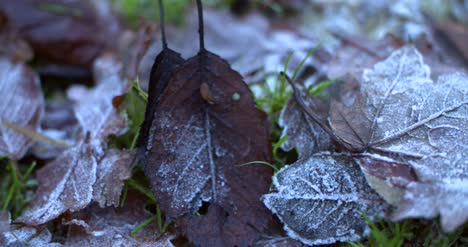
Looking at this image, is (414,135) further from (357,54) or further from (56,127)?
(56,127)

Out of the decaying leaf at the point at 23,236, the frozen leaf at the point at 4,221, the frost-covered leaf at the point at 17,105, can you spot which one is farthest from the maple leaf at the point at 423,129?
the frost-covered leaf at the point at 17,105

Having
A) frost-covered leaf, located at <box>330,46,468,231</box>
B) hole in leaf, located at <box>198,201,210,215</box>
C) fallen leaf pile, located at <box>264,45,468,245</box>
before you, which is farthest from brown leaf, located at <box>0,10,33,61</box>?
frost-covered leaf, located at <box>330,46,468,231</box>

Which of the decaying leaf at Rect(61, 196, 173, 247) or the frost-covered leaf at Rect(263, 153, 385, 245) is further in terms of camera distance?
the decaying leaf at Rect(61, 196, 173, 247)

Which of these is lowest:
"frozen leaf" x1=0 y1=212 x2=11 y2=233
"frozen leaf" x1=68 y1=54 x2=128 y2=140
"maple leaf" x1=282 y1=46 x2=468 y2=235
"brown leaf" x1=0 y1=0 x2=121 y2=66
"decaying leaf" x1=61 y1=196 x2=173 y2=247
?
"frozen leaf" x1=0 y1=212 x2=11 y2=233

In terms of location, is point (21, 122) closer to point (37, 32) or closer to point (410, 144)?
point (37, 32)

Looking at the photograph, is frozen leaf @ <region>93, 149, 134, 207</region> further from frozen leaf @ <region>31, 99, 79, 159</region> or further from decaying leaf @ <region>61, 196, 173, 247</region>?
frozen leaf @ <region>31, 99, 79, 159</region>

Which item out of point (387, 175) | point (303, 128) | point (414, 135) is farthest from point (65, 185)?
point (414, 135)

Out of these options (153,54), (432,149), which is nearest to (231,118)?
(432,149)

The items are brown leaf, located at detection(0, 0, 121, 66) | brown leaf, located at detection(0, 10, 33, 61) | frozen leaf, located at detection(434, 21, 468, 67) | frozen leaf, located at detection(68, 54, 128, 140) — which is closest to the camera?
frozen leaf, located at detection(68, 54, 128, 140)

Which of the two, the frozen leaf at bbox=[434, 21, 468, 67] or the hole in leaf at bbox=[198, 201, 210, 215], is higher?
the frozen leaf at bbox=[434, 21, 468, 67]
